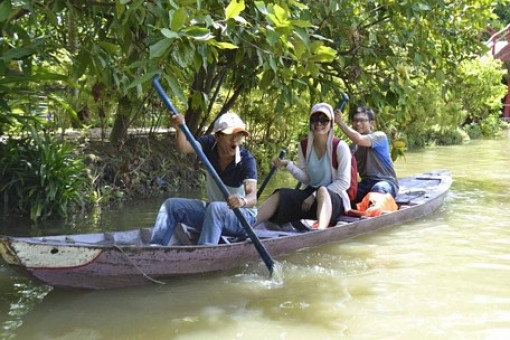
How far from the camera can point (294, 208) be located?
5.96m

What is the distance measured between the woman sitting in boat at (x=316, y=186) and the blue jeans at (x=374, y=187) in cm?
87

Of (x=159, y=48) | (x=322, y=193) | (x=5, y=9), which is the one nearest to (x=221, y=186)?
(x=322, y=193)

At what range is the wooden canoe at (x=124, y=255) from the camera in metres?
3.90

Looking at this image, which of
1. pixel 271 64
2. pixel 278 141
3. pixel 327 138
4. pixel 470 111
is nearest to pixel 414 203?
pixel 327 138

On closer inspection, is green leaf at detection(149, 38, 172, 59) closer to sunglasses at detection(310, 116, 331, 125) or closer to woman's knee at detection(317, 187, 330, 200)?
sunglasses at detection(310, 116, 331, 125)

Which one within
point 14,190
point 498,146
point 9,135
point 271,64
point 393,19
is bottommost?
point 498,146

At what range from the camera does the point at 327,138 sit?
575 centimetres

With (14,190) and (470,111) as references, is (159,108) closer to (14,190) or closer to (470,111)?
(14,190)

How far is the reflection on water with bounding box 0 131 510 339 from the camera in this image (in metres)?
3.75

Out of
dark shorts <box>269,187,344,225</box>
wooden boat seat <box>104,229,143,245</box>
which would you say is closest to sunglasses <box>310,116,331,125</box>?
dark shorts <box>269,187,344,225</box>

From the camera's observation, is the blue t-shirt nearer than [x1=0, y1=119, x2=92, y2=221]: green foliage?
Yes

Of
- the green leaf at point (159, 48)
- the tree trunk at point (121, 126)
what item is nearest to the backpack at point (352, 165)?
the green leaf at point (159, 48)

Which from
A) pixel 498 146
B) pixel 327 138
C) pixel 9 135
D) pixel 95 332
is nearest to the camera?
pixel 95 332

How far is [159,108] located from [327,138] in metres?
4.97
